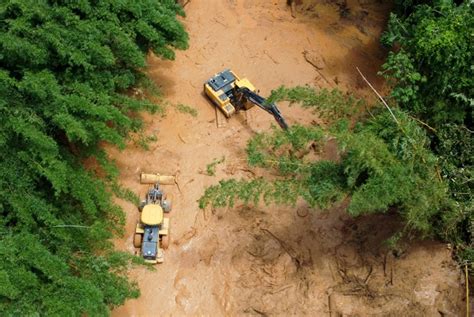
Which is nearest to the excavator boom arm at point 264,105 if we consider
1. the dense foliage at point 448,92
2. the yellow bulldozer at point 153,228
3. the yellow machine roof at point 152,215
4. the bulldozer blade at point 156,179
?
the dense foliage at point 448,92

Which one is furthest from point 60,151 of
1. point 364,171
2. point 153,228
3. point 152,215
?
point 364,171

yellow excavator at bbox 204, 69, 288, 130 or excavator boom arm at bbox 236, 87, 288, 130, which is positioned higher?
yellow excavator at bbox 204, 69, 288, 130

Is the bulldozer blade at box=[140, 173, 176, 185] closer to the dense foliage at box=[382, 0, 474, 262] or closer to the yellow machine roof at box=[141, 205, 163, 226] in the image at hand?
the yellow machine roof at box=[141, 205, 163, 226]

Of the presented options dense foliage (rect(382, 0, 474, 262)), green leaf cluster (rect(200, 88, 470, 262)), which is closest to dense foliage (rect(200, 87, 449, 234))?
green leaf cluster (rect(200, 88, 470, 262))

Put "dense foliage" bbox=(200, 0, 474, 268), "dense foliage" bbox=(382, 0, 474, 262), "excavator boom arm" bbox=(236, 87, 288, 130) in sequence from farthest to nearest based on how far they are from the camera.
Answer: "excavator boom arm" bbox=(236, 87, 288, 130), "dense foliage" bbox=(382, 0, 474, 262), "dense foliage" bbox=(200, 0, 474, 268)

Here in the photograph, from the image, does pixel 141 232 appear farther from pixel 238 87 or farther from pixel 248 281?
pixel 238 87

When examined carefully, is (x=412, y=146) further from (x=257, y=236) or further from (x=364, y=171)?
(x=257, y=236)

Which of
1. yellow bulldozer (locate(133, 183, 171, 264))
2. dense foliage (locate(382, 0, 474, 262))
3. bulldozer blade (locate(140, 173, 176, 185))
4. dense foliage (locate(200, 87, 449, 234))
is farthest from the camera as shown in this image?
bulldozer blade (locate(140, 173, 176, 185))

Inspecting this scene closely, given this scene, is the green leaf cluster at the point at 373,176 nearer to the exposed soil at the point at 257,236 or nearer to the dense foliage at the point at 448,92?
the dense foliage at the point at 448,92
